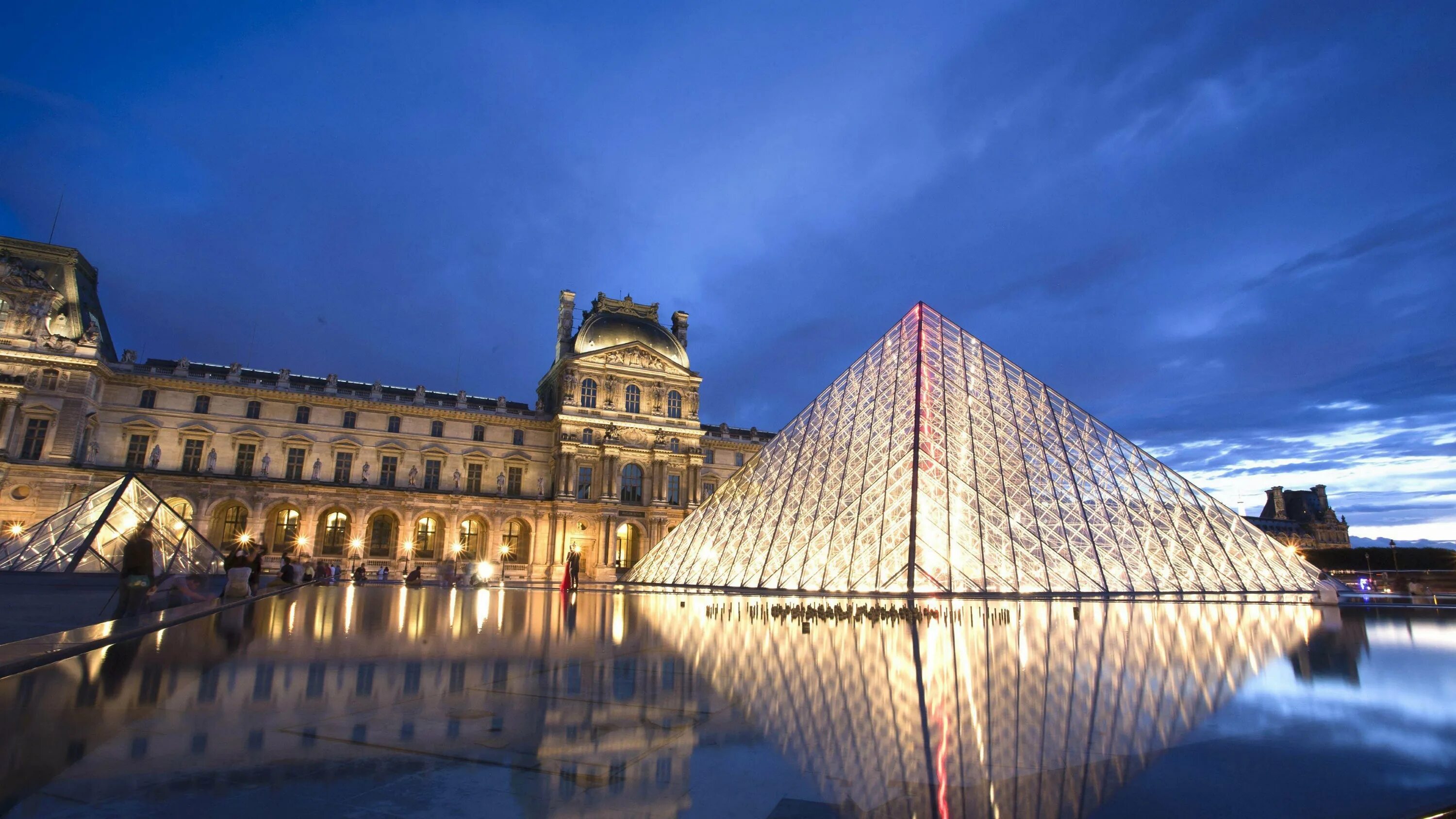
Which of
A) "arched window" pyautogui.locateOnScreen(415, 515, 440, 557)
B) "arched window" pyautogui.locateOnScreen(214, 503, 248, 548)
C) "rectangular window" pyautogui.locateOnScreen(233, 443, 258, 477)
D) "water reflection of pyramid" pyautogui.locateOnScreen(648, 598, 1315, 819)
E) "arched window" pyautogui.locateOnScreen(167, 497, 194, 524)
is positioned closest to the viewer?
"water reflection of pyramid" pyautogui.locateOnScreen(648, 598, 1315, 819)

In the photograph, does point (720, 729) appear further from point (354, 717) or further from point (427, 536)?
point (427, 536)

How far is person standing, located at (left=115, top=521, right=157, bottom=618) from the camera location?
30.2 feet

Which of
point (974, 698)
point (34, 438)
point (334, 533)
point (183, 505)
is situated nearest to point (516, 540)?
point (334, 533)

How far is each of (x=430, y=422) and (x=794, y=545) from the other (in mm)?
28978

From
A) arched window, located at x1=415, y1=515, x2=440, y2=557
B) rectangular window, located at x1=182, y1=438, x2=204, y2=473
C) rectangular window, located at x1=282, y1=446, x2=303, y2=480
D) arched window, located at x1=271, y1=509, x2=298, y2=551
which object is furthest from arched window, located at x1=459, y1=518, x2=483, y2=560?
rectangular window, located at x1=182, y1=438, x2=204, y2=473

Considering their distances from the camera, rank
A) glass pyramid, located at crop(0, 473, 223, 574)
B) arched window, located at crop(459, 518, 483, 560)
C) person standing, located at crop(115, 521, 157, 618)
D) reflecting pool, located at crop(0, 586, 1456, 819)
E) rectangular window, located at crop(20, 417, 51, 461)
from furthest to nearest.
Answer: arched window, located at crop(459, 518, 483, 560) < rectangular window, located at crop(20, 417, 51, 461) < glass pyramid, located at crop(0, 473, 223, 574) < person standing, located at crop(115, 521, 157, 618) < reflecting pool, located at crop(0, 586, 1456, 819)

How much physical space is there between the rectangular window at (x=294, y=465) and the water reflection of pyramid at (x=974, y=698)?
34775 millimetres

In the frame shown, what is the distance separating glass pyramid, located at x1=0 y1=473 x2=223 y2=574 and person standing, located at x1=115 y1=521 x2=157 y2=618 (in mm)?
8870

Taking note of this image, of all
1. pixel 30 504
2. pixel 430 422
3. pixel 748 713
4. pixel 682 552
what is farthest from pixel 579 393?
pixel 748 713

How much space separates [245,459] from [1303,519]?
101304mm

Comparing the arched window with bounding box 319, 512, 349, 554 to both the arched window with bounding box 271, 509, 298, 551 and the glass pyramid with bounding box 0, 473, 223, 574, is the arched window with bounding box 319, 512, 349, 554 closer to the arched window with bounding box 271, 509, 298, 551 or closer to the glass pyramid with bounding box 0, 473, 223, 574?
the arched window with bounding box 271, 509, 298, 551

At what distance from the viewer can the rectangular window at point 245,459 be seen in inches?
1468

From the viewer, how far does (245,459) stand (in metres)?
37.7

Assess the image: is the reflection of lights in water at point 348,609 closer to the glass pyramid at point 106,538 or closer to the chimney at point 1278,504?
the glass pyramid at point 106,538
